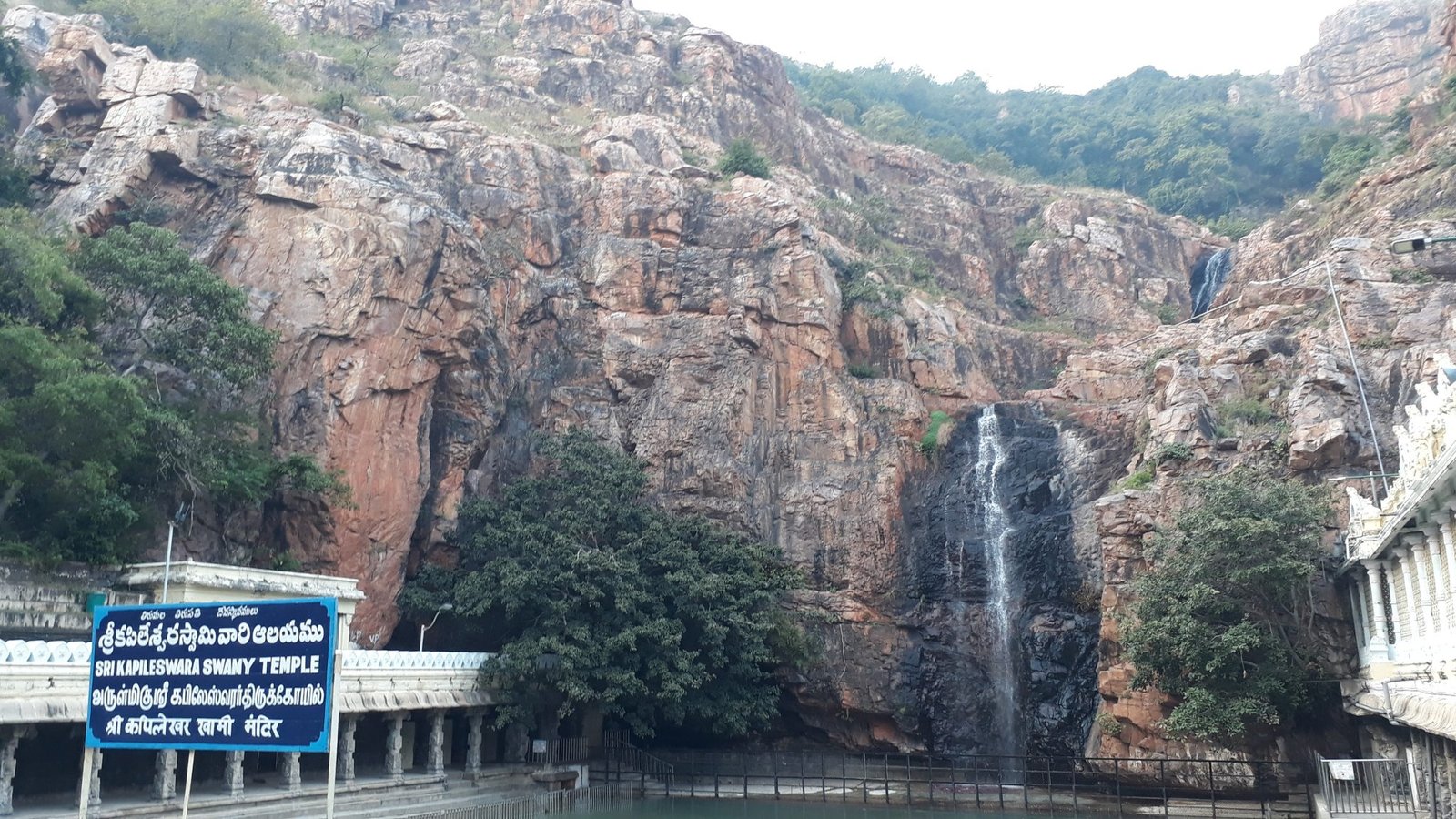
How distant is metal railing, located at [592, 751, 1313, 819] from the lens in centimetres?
2741

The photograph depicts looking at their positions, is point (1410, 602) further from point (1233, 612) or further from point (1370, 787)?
point (1370, 787)

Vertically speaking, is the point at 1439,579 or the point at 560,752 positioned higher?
the point at 1439,579

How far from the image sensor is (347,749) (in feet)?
94.6

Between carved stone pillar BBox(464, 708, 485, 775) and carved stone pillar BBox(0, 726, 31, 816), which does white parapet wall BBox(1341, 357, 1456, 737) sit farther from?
carved stone pillar BBox(0, 726, 31, 816)

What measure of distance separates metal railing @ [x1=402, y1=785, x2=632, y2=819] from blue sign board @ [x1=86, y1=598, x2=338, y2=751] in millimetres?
12253

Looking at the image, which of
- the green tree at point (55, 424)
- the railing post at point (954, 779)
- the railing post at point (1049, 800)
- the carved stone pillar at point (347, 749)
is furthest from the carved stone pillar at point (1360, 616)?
the green tree at point (55, 424)

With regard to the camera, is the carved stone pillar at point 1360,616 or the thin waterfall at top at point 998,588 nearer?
the carved stone pillar at point 1360,616

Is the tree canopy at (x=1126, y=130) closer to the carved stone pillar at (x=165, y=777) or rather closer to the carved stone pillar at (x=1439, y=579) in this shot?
the carved stone pillar at (x=1439, y=579)

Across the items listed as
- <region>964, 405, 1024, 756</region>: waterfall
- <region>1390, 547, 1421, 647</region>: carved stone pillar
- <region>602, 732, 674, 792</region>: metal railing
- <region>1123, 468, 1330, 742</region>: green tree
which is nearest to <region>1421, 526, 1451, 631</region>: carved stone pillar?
<region>1390, 547, 1421, 647</region>: carved stone pillar

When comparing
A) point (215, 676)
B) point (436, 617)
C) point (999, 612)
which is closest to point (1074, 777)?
point (999, 612)

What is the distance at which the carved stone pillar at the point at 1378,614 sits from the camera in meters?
25.6

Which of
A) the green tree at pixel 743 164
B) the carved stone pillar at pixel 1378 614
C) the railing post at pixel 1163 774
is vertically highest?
the green tree at pixel 743 164

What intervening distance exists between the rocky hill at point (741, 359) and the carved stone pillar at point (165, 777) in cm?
769

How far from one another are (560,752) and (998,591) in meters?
15.2
